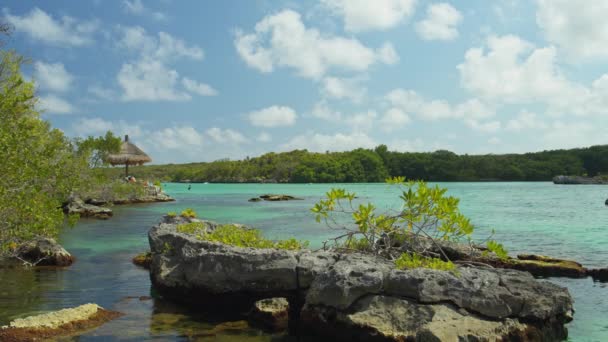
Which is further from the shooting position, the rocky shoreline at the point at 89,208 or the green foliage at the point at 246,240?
the rocky shoreline at the point at 89,208

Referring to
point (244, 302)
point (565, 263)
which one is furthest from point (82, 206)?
point (565, 263)

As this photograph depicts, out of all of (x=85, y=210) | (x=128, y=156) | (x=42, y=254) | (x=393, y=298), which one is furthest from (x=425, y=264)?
(x=128, y=156)

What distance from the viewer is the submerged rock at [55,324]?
611 cm

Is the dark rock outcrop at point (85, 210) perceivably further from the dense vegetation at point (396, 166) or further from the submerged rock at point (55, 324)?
the dense vegetation at point (396, 166)

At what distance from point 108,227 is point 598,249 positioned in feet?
68.7

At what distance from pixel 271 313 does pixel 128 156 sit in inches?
1733

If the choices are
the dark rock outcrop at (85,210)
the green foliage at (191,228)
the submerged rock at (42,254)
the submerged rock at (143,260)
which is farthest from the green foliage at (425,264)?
the dark rock outcrop at (85,210)

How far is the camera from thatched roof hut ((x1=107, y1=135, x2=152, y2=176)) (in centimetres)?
4621

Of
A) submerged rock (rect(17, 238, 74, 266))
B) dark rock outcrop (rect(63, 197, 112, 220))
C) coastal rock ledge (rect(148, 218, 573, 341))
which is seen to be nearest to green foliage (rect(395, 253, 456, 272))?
coastal rock ledge (rect(148, 218, 573, 341))

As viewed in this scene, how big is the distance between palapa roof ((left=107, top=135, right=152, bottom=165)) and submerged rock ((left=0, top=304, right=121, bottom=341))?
41.5m

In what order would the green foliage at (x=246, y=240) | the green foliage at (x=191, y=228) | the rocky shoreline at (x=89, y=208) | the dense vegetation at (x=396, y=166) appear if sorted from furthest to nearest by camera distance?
the dense vegetation at (x=396, y=166) → the rocky shoreline at (x=89, y=208) → the green foliage at (x=191, y=228) → the green foliage at (x=246, y=240)

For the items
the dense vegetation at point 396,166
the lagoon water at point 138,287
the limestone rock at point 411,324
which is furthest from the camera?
the dense vegetation at point 396,166

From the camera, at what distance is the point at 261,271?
744cm

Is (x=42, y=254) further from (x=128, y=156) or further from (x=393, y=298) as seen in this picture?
(x=128, y=156)
